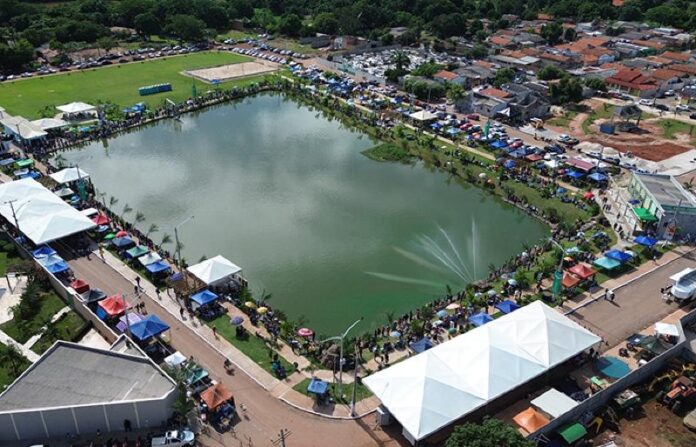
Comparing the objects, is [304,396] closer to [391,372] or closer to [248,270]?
[391,372]

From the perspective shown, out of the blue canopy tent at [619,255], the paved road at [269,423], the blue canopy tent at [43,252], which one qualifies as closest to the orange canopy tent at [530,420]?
the paved road at [269,423]

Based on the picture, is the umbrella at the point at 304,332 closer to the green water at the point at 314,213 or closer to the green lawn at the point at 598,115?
the green water at the point at 314,213

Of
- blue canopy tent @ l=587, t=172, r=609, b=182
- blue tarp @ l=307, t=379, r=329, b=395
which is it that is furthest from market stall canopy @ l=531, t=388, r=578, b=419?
blue canopy tent @ l=587, t=172, r=609, b=182

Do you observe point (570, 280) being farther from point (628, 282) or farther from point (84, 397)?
point (84, 397)

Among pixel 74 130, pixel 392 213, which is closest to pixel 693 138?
pixel 392 213

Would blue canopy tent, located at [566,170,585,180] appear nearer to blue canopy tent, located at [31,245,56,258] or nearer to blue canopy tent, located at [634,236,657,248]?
blue canopy tent, located at [634,236,657,248]
